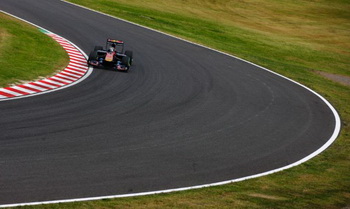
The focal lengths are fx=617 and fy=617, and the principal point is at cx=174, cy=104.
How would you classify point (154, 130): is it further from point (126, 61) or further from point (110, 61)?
point (110, 61)

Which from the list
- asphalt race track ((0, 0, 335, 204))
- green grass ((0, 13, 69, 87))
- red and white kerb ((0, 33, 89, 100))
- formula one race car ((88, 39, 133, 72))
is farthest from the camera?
formula one race car ((88, 39, 133, 72))

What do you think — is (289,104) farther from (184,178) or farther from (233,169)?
(184,178)

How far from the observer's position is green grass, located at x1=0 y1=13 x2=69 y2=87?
76.1ft

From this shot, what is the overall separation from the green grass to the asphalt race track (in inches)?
73.4

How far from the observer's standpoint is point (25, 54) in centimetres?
2680

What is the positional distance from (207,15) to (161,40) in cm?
1829

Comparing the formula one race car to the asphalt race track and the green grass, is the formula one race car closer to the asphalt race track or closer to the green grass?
the asphalt race track

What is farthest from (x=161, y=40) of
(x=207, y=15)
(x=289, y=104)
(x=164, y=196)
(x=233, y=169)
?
(x=164, y=196)

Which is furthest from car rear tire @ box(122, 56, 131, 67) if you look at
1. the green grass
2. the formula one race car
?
the green grass

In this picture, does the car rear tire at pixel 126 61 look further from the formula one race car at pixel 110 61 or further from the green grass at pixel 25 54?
the green grass at pixel 25 54

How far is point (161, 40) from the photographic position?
36812 millimetres

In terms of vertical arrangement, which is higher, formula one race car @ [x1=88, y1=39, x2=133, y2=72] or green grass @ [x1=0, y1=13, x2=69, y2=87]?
formula one race car @ [x1=88, y1=39, x2=133, y2=72]

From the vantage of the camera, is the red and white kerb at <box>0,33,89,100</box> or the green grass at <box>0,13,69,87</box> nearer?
the red and white kerb at <box>0,33,89,100</box>

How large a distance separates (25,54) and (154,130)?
10887 millimetres
